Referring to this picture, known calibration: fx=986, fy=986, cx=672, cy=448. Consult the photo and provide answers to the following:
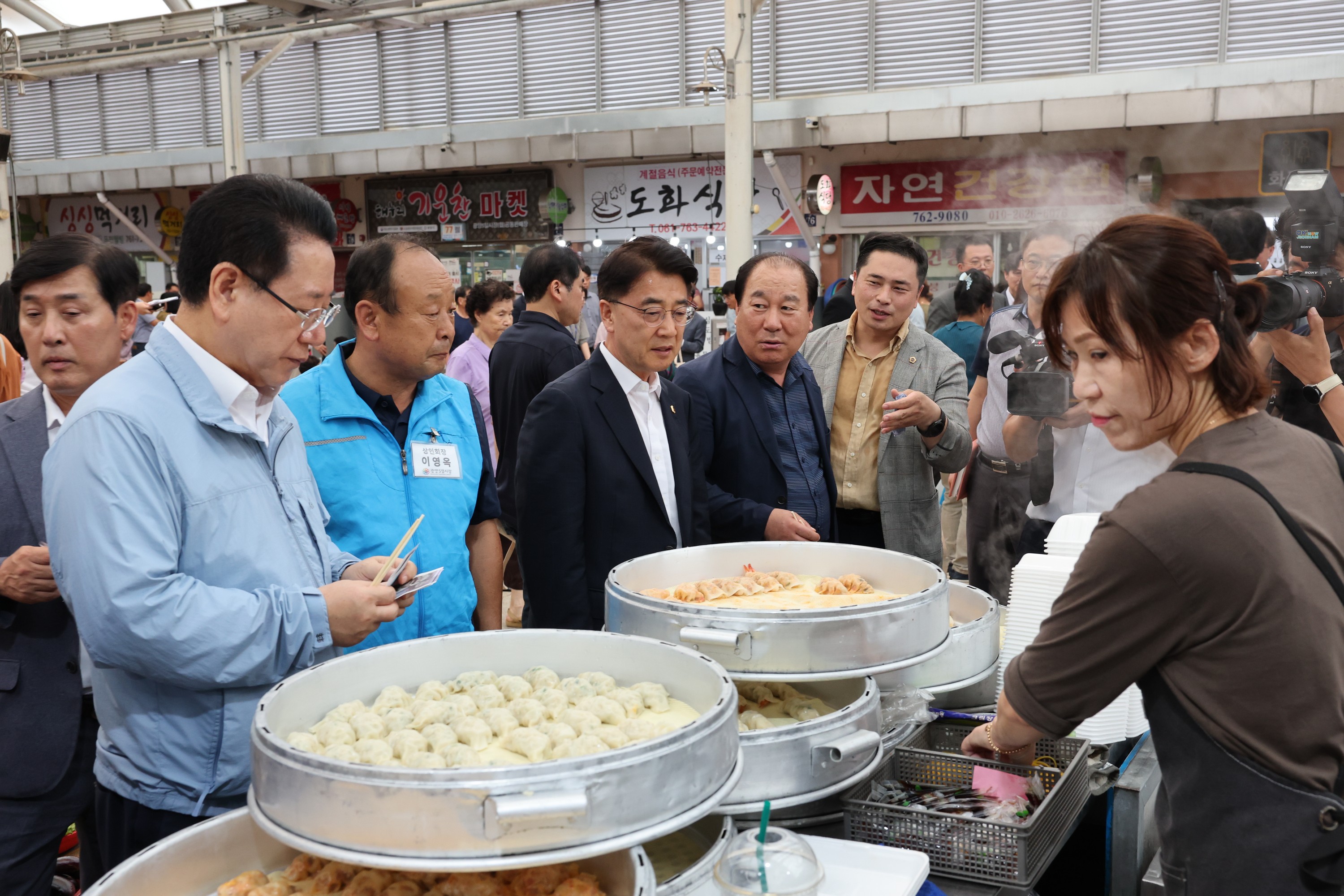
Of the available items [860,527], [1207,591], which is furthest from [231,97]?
[1207,591]

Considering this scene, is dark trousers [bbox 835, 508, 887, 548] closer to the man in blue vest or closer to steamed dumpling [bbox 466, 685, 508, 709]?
the man in blue vest

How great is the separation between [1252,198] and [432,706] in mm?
9697

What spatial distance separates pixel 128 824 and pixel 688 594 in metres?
0.97

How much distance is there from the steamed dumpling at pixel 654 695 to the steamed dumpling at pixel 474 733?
22 cm

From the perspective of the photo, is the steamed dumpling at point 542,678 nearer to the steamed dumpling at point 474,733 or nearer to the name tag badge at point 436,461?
the steamed dumpling at point 474,733

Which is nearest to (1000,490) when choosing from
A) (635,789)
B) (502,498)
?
(502,498)

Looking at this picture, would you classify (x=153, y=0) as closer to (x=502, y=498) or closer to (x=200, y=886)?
(x=502, y=498)

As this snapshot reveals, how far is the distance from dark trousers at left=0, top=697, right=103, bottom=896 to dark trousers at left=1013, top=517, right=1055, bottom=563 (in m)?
2.51

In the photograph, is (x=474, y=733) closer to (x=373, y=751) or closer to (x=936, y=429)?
(x=373, y=751)

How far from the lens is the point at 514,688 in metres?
1.46

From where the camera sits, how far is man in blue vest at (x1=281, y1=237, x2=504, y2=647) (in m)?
2.05

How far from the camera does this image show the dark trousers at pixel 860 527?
10.3ft

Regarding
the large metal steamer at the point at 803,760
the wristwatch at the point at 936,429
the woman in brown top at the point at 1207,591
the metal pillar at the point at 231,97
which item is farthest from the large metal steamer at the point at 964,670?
the metal pillar at the point at 231,97

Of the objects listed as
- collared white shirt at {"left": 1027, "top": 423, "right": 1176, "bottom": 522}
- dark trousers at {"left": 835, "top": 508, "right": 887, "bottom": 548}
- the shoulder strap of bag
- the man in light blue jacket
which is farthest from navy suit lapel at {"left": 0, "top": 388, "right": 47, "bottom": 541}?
collared white shirt at {"left": 1027, "top": 423, "right": 1176, "bottom": 522}
